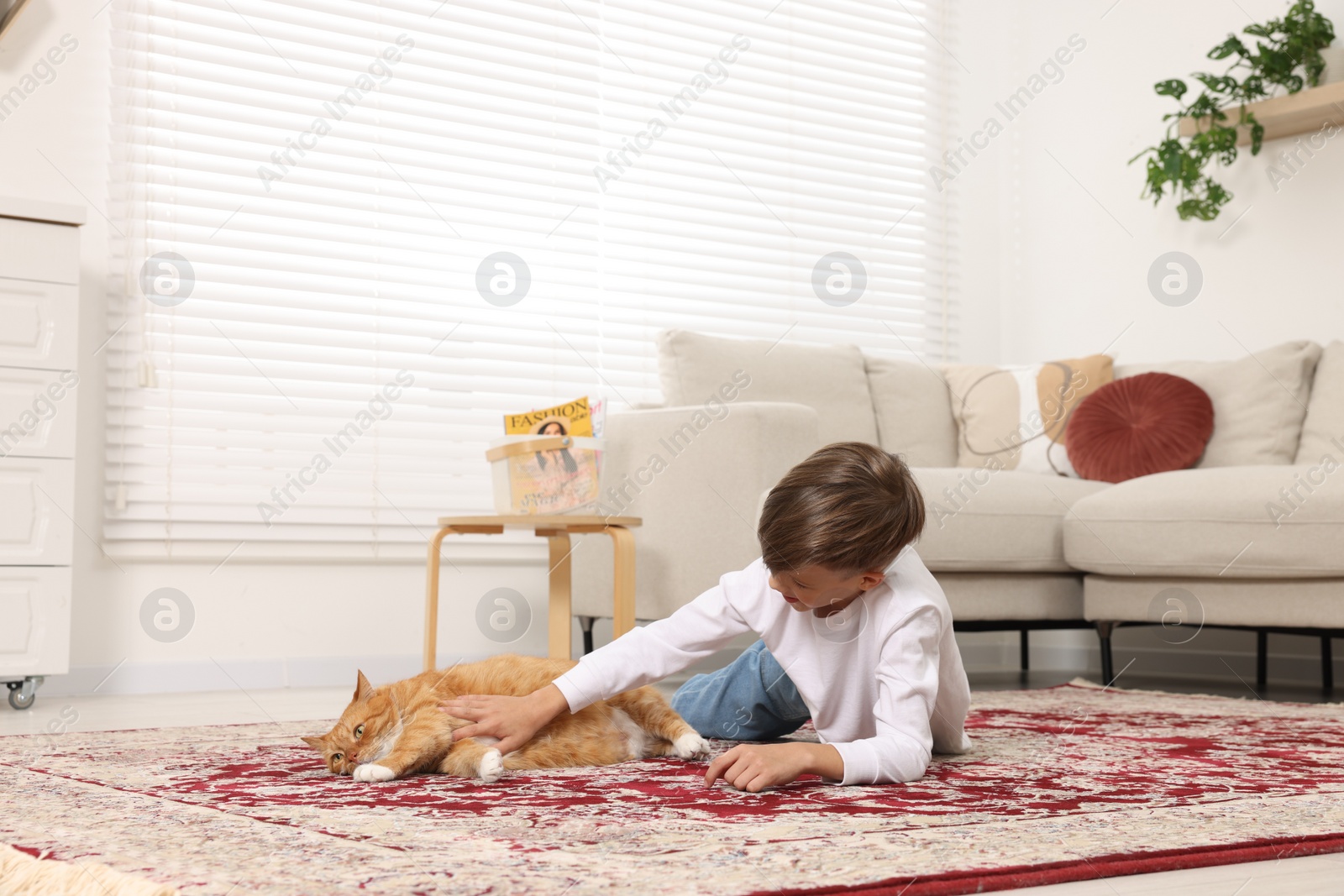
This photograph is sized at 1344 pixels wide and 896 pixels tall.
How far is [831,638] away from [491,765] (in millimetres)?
447

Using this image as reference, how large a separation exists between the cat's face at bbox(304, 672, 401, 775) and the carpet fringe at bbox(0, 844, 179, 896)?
46cm

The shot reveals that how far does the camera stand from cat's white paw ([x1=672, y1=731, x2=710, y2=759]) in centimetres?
156

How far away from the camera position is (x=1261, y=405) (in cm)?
317

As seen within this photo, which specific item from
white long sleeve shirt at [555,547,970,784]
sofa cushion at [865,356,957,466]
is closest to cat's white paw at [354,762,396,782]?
white long sleeve shirt at [555,547,970,784]

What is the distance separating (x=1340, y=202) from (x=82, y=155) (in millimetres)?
3491

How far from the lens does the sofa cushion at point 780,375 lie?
10.6 feet

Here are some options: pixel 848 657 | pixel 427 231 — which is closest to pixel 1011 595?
pixel 848 657

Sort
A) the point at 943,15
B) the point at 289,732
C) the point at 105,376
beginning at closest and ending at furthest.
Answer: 1. the point at 289,732
2. the point at 105,376
3. the point at 943,15

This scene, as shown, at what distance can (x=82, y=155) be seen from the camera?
2.94 meters

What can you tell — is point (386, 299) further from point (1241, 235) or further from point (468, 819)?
point (1241, 235)

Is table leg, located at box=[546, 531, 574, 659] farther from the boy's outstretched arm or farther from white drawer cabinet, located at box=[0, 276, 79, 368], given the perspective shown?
the boy's outstretched arm

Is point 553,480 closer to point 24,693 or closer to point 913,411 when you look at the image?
point 24,693

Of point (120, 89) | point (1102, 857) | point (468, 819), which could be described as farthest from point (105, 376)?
point (1102, 857)

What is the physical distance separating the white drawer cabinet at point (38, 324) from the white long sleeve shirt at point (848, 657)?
1691 mm
